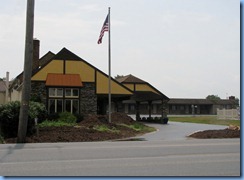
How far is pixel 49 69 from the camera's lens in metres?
34.4

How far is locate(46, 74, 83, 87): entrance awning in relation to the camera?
33781mm

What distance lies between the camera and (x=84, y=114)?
1363 inches

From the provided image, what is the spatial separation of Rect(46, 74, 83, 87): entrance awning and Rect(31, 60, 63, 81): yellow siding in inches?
17.0

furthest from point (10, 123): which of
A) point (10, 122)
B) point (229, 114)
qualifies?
point (229, 114)

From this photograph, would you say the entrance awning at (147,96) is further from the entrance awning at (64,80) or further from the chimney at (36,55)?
the chimney at (36,55)

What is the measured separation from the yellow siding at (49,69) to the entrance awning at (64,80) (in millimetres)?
431

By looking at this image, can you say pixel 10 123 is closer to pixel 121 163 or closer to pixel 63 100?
pixel 121 163

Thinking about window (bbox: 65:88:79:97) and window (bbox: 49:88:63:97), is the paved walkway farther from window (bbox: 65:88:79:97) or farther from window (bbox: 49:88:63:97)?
window (bbox: 49:88:63:97)

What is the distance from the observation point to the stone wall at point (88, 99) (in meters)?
34.8

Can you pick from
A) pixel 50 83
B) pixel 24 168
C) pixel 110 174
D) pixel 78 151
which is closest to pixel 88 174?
pixel 110 174

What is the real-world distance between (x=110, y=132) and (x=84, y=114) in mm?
11458

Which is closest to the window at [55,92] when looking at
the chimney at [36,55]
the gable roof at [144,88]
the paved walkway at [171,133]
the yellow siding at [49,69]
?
the yellow siding at [49,69]

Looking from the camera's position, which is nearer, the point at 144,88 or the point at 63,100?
the point at 63,100

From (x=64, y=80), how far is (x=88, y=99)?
280 cm
